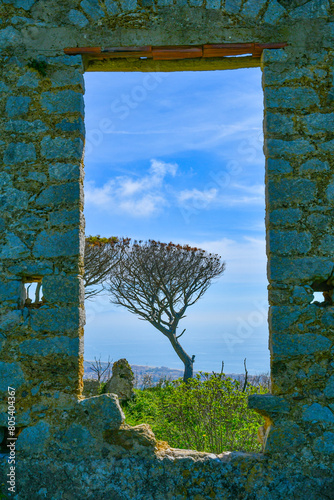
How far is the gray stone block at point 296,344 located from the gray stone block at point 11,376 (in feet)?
5.92

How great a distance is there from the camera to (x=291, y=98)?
11.3 feet

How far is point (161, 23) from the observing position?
3576mm

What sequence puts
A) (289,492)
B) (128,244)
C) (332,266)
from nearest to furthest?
(289,492) → (332,266) → (128,244)

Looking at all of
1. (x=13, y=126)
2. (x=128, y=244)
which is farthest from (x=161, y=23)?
(x=128, y=244)

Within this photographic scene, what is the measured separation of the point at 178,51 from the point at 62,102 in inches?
38.8

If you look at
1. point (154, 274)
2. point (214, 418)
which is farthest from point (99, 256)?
point (214, 418)

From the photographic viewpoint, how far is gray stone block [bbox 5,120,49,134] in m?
3.52

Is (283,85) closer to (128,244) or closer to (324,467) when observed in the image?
(324,467)

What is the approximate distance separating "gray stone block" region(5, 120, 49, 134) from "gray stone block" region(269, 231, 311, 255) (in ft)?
6.28

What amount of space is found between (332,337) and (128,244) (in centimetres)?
1129

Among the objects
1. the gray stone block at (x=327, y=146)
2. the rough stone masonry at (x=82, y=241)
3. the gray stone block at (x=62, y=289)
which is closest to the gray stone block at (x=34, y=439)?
the rough stone masonry at (x=82, y=241)

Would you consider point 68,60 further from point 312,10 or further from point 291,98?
point 312,10

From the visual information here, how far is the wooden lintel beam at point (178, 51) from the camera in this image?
354 centimetres

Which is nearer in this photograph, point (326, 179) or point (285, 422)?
point (285, 422)
